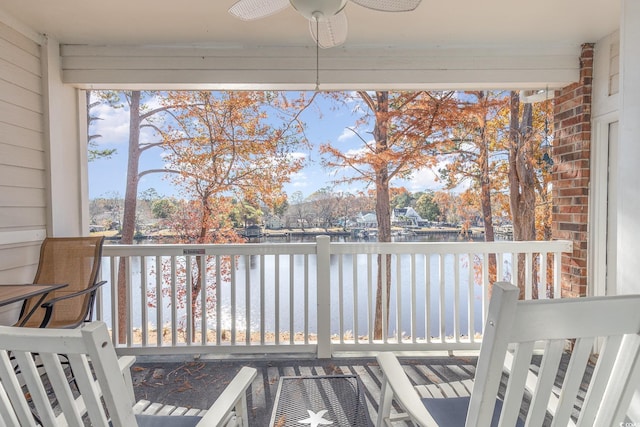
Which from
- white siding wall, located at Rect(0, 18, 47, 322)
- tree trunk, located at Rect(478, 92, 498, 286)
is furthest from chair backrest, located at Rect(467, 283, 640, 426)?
tree trunk, located at Rect(478, 92, 498, 286)

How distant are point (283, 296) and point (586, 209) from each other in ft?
12.0

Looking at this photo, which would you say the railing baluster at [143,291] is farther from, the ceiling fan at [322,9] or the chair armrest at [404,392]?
the chair armrest at [404,392]

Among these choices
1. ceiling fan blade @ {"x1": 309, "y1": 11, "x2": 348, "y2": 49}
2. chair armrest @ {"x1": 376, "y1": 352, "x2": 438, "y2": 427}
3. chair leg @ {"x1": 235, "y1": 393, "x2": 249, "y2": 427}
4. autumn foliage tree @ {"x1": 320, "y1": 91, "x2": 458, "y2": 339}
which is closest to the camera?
chair armrest @ {"x1": 376, "y1": 352, "x2": 438, "y2": 427}

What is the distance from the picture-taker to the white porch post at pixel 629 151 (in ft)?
4.28

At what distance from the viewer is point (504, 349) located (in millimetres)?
701

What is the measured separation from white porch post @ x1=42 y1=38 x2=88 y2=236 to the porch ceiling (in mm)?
339

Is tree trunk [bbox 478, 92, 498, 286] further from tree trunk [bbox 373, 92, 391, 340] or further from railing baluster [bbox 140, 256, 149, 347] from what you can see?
railing baluster [bbox 140, 256, 149, 347]

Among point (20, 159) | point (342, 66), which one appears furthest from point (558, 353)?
point (20, 159)

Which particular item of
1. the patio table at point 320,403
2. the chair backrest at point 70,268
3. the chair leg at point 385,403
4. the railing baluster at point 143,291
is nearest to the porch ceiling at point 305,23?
the chair backrest at point 70,268

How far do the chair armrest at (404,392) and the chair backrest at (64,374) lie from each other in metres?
0.84

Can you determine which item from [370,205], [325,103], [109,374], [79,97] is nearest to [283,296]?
[370,205]

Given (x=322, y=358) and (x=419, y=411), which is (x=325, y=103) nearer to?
(x=322, y=358)

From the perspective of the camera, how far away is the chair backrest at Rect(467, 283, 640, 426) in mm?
701

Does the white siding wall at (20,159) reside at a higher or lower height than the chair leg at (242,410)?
higher
